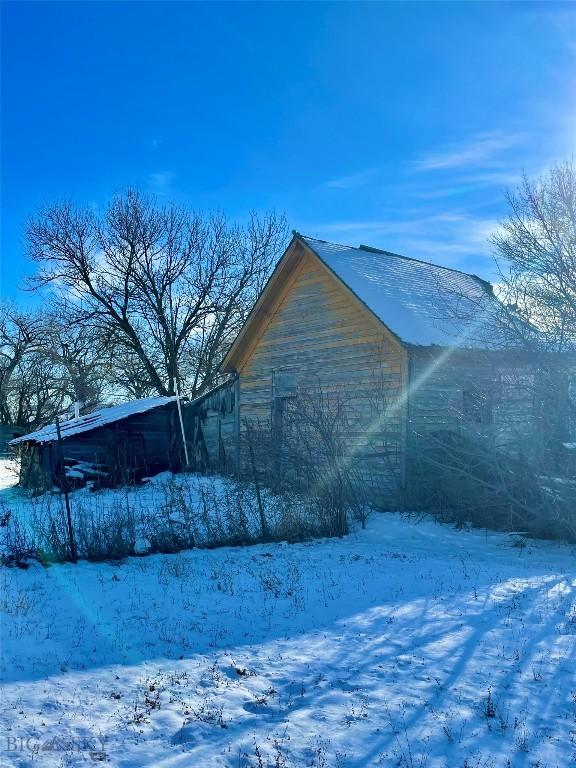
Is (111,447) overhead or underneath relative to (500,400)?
overhead

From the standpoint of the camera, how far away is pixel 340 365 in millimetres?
14930

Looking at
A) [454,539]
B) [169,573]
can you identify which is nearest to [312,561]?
[169,573]

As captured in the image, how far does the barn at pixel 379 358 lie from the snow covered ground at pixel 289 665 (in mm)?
3531

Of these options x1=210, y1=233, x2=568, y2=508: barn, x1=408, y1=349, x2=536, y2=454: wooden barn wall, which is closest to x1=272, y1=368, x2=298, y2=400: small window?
x1=210, y1=233, x2=568, y2=508: barn

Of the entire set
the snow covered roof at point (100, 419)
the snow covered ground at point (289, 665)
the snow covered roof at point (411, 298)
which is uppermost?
the snow covered roof at point (411, 298)

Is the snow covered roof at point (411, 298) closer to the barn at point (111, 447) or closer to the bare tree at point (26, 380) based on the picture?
the barn at point (111, 447)

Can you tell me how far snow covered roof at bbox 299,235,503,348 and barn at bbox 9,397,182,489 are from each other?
778 cm

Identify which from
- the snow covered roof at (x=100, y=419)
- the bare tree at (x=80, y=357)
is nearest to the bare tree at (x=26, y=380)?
the bare tree at (x=80, y=357)

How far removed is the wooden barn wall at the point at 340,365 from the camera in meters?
13.5

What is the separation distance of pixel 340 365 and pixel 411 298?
8.68 ft

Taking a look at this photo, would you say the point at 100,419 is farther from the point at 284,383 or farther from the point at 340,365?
the point at 340,365

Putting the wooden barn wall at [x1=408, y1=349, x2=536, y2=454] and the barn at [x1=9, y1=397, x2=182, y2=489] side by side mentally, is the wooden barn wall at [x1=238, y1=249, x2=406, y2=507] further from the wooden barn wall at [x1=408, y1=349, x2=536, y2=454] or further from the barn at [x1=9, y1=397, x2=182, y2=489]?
the barn at [x1=9, y1=397, x2=182, y2=489]

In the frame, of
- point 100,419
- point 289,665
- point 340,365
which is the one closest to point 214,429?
point 100,419

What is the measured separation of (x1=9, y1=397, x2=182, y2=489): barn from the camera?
18.2m
